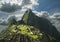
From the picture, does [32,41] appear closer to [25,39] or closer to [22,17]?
[25,39]

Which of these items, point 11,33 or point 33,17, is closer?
point 11,33

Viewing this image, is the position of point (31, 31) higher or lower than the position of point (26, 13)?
lower

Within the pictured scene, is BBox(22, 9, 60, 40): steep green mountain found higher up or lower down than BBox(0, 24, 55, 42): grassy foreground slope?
higher up

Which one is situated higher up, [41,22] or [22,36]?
[41,22]

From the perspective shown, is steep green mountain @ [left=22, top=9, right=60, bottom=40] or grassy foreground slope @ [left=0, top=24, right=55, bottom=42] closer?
grassy foreground slope @ [left=0, top=24, right=55, bottom=42]

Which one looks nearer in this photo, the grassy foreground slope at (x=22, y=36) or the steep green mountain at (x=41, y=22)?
the grassy foreground slope at (x=22, y=36)

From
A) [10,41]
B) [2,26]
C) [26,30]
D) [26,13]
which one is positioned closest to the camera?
[10,41]

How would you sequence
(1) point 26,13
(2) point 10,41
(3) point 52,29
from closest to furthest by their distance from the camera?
(2) point 10,41 < (1) point 26,13 < (3) point 52,29

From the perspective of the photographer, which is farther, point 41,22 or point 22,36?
point 41,22

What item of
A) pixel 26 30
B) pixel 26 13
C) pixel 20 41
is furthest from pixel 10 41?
pixel 26 13

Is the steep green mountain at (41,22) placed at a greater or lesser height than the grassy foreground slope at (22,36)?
greater
